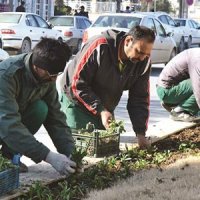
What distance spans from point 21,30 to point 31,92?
15.5 meters

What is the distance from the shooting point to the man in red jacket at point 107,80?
581cm

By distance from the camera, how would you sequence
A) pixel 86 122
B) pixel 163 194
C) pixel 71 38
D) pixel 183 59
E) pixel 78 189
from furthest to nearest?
pixel 71 38, pixel 183 59, pixel 86 122, pixel 78 189, pixel 163 194

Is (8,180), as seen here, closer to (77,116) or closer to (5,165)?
(5,165)

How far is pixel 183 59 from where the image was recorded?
711cm

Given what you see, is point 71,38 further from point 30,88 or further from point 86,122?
point 30,88

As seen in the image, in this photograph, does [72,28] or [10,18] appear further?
[72,28]

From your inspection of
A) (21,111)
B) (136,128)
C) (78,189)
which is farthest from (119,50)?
(78,189)

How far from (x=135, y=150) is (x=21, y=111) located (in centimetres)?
139

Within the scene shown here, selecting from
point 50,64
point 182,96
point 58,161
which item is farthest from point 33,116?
point 182,96

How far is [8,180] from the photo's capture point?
14.3ft

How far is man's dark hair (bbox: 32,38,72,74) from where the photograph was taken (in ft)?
13.7

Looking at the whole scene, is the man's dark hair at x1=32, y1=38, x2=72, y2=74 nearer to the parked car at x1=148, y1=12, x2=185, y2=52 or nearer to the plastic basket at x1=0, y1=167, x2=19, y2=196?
the plastic basket at x1=0, y1=167, x2=19, y2=196

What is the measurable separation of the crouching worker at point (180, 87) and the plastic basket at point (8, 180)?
Answer: 2.98m

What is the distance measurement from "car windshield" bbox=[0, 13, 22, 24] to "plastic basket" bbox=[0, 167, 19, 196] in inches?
636
